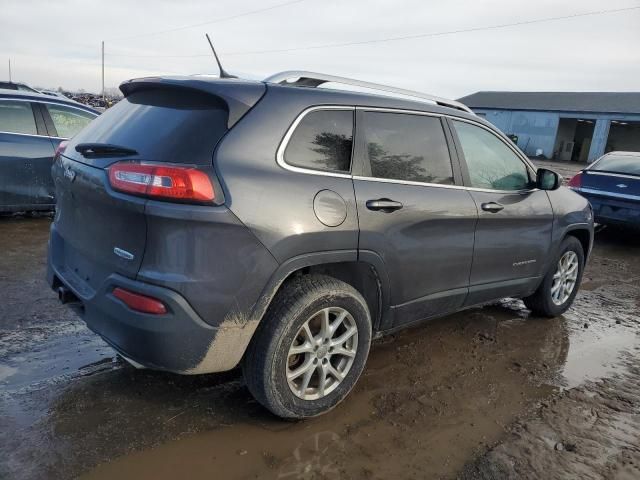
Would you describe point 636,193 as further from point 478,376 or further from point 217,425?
point 217,425

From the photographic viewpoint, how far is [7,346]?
3.51 meters

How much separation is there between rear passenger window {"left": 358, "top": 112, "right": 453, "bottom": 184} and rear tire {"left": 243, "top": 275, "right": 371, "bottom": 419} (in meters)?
0.80

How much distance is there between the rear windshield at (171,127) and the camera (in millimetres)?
2477

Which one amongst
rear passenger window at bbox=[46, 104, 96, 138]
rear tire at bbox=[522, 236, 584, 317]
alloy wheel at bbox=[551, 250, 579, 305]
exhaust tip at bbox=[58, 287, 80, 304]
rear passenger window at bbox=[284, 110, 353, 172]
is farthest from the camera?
rear passenger window at bbox=[46, 104, 96, 138]

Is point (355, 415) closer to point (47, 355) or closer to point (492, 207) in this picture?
point (492, 207)

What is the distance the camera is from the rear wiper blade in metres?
2.61

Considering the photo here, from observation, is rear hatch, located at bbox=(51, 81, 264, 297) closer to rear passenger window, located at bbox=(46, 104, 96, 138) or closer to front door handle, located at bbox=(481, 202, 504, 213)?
front door handle, located at bbox=(481, 202, 504, 213)

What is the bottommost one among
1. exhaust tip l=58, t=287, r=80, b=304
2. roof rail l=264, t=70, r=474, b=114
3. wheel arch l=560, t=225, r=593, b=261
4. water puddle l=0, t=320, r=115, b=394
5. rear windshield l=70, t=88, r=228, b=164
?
water puddle l=0, t=320, r=115, b=394

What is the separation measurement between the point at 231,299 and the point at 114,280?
0.59 metres

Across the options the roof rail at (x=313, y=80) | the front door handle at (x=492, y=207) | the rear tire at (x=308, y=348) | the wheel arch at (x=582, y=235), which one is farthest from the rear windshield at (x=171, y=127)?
the wheel arch at (x=582, y=235)

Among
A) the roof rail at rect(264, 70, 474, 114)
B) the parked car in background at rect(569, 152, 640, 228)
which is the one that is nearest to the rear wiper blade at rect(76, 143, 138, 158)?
the roof rail at rect(264, 70, 474, 114)

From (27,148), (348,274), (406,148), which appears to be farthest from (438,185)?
(27,148)

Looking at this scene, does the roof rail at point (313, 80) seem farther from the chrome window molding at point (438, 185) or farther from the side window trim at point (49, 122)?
the side window trim at point (49, 122)

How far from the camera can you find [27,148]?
640 cm
